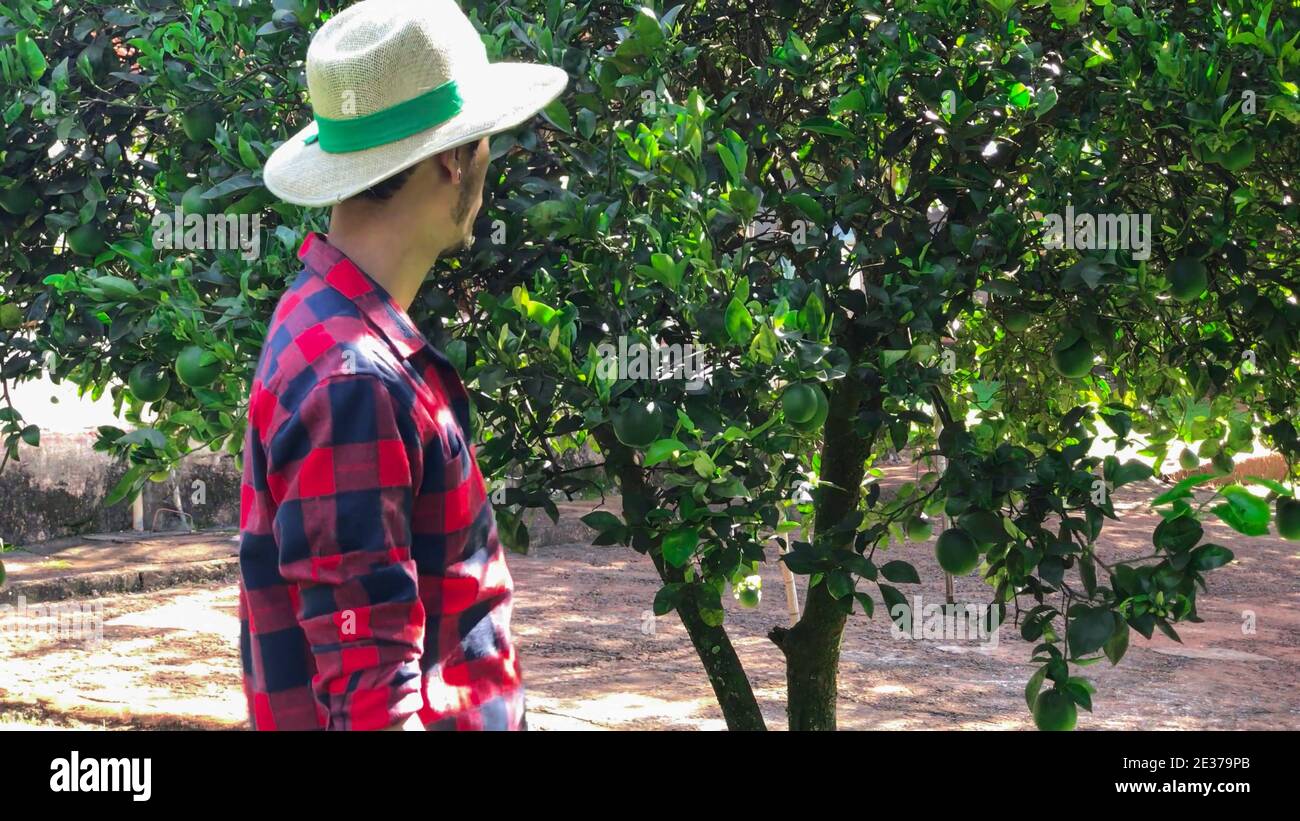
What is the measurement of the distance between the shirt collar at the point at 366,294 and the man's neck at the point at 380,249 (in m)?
0.02

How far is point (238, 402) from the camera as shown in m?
2.48

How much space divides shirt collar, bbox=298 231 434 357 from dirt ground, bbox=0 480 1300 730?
3.54 m

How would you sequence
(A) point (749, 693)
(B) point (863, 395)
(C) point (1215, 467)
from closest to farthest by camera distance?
(B) point (863, 395) → (C) point (1215, 467) → (A) point (749, 693)

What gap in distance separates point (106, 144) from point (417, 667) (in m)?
2.00

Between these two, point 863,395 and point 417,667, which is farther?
point 863,395

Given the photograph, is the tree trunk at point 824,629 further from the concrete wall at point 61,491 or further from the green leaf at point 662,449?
the concrete wall at point 61,491

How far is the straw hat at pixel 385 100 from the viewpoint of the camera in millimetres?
1732

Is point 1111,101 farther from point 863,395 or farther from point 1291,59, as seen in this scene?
point 863,395

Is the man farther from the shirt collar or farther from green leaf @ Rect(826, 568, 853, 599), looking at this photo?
green leaf @ Rect(826, 568, 853, 599)

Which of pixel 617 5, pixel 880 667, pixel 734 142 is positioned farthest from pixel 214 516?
pixel 734 142

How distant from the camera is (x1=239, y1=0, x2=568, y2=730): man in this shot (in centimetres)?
149

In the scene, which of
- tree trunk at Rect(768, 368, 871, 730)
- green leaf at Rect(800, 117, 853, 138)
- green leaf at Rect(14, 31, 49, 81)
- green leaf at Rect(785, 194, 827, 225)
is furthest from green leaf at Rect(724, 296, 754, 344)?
green leaf at Rect(14, 31, 49, 81)

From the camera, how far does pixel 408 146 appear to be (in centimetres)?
173

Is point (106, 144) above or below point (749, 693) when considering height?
above
